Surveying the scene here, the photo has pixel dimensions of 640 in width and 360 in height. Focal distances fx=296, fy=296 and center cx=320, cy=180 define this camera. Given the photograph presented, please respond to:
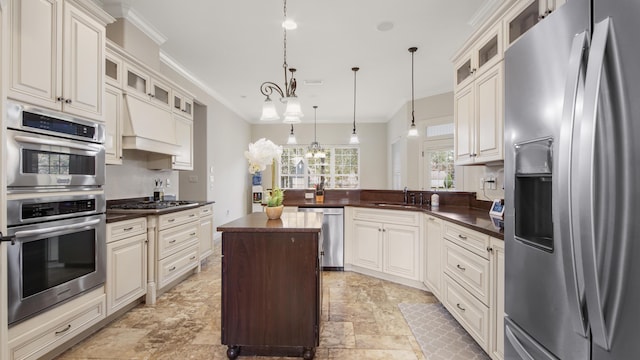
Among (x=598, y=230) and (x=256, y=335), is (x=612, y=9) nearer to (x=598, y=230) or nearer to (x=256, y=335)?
(x=598, y=230)

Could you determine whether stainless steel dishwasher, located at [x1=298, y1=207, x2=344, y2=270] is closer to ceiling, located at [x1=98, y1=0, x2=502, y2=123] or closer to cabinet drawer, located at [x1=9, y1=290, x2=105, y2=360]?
Answer: ceiling, located at [x1=98, y1=0, x2=502, y2=123]

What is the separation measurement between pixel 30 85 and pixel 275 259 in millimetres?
1780

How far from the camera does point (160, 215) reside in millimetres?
2885

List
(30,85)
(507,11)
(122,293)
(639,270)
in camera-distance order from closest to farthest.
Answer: (639,270)
(30,85)
(507,11)
(122,293)

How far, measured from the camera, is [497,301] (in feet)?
5.92

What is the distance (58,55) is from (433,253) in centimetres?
339

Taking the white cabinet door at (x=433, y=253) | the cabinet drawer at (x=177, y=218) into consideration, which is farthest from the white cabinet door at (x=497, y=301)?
the cabinet drawer at (x=177, y=218)

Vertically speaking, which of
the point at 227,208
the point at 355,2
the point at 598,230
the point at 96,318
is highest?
the point at 355,2

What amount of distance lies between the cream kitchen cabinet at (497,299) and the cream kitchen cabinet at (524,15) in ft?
4.27

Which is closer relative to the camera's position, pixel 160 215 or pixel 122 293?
pixel 122 293

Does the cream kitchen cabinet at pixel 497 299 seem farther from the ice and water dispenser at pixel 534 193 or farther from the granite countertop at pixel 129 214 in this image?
the granite countertop at pixel 129 214

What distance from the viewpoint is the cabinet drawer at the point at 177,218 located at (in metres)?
2.92

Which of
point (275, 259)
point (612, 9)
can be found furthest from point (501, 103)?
point (275, 259)

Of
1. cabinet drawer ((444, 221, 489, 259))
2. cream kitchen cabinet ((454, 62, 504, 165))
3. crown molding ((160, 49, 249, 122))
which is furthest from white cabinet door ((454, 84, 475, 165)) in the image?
crown molding ((160, 49, 249, 122))
